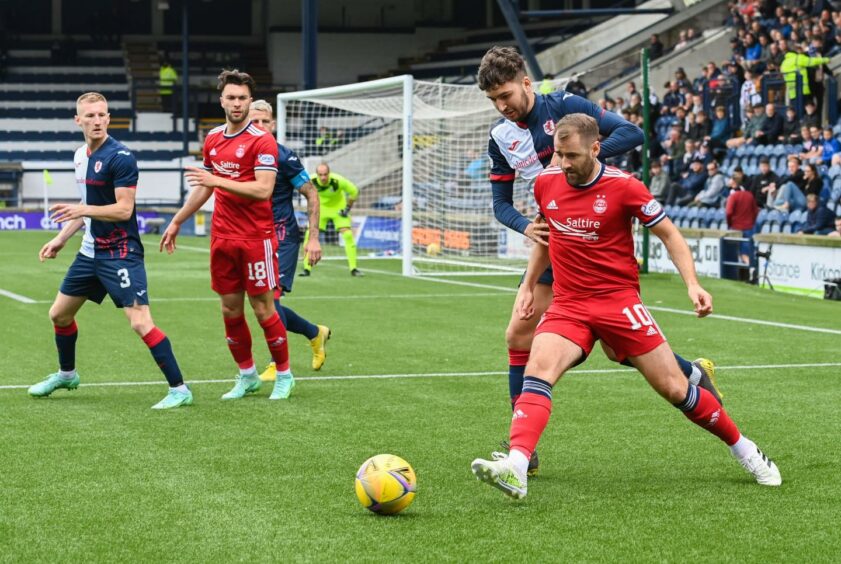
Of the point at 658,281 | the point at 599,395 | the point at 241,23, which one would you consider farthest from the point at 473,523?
the point at 241,23

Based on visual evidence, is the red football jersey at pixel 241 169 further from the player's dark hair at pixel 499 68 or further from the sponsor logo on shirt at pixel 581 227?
the sponsor logo on shirt at pixel 581 227

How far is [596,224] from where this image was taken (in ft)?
19.3

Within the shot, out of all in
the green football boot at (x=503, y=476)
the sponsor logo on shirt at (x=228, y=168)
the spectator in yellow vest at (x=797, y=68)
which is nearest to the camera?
the green football boot at (x=503, y=476)

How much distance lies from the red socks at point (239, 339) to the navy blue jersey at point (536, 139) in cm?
269

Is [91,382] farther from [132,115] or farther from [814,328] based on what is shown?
[132,115]

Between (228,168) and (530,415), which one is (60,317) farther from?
(530,415)

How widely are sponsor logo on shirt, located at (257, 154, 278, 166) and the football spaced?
128 inches

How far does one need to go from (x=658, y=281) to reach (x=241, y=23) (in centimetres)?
3628

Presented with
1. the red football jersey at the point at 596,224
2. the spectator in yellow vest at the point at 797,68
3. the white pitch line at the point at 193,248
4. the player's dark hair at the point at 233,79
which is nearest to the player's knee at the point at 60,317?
the player's dark hair at the point at 233,79

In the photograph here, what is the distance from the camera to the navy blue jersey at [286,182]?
9.67m

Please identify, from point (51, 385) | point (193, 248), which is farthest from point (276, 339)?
point (193, 248)

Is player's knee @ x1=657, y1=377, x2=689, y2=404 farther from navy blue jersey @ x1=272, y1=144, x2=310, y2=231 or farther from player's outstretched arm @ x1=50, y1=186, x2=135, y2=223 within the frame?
navy blue jersey @ x1=272, y1=144, x2=310, y2=231

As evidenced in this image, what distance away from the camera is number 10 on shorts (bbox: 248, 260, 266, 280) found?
8.63 m

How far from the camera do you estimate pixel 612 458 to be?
6.76 meters
